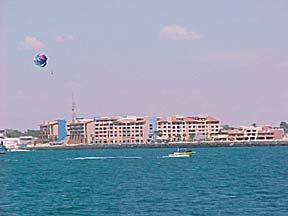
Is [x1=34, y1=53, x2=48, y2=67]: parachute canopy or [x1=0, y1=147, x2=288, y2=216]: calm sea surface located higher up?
[x1=34, y1=53, x2=48, y2=67]: parachute canopy

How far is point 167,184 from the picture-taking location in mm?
64625

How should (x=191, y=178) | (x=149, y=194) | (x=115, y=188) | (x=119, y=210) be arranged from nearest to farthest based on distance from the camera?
(x=119, y=210) → (x=149, y=194) → (x=115, y=188) → (x=191, y=178)

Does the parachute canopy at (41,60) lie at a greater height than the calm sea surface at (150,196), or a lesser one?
greater

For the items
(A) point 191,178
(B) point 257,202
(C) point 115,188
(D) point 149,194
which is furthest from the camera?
(A) point 191,178

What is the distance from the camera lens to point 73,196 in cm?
5472

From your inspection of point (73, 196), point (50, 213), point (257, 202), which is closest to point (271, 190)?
point (257, 202)

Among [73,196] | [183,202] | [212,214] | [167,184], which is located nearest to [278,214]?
[212,214]

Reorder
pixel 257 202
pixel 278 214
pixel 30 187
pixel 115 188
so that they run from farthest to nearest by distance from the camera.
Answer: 1. pixel 30 187
2. pixel 115 188
3. pixel 257 202
4. pixel 278 214

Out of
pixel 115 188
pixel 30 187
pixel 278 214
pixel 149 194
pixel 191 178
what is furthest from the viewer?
pixel 191 178

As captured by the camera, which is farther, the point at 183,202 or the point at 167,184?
the point at 167,184

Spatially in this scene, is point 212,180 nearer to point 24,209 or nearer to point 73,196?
point 73,196

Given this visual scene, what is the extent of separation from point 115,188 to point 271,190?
11.8 m

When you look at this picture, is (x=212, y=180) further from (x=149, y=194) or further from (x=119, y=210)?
(x=119, y=210)

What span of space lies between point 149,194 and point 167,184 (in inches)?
418
